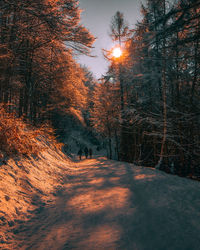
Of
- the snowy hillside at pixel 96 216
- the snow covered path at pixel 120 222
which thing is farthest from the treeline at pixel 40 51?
the snow covered path at pixel 120 222

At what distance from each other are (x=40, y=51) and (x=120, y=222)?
1128 cm

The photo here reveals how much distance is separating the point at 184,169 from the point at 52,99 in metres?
12.8

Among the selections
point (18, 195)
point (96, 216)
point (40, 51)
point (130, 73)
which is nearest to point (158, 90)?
point (130, 73)

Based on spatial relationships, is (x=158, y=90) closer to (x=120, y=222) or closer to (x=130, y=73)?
(x=130, y=73)

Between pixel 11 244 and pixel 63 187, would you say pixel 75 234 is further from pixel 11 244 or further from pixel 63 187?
pixel 63 187

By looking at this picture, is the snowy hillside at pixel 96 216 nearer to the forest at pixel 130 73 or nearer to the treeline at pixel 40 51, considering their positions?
the forest at pixel 130 73

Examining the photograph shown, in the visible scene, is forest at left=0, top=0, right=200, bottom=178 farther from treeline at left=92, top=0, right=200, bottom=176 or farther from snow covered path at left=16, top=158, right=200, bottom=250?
snow covered path at left=16, top=158, right=200, bottom=250

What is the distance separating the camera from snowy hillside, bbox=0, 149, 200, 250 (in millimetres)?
2059

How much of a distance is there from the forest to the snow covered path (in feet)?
6.25

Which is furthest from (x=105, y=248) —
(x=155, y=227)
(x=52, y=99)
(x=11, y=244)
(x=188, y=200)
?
(x=52, y=99)

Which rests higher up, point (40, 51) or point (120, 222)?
point (40, 51)

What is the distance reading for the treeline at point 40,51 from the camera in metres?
4.16

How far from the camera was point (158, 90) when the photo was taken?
9.72 m

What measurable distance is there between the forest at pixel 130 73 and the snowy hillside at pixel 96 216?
141 centimetres
